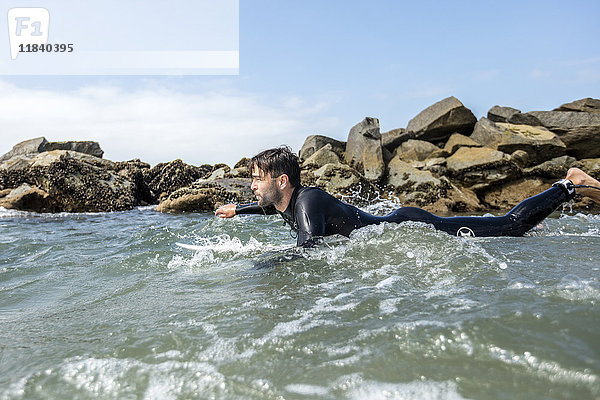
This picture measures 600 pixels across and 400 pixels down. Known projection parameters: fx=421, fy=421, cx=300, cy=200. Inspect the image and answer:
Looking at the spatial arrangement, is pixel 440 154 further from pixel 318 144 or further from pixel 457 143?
pixel 318 144

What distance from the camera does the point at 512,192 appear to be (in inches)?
556

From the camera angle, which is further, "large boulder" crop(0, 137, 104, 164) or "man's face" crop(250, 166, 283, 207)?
"large boulder" crop(0, 137, 104, 164)

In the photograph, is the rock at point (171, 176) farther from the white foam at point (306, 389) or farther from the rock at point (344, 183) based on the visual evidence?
the white foam at point (306, 389)

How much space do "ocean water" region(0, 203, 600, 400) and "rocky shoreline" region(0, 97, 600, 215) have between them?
875 centimetres

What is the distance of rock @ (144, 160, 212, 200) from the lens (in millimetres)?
16891

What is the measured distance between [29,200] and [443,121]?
15167 mm

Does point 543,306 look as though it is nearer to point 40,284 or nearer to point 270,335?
point 270,335

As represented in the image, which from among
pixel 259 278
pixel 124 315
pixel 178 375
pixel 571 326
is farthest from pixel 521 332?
pixel 124 315

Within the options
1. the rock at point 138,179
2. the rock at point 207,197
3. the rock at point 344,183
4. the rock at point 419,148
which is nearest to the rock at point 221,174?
the rock at point 207,197

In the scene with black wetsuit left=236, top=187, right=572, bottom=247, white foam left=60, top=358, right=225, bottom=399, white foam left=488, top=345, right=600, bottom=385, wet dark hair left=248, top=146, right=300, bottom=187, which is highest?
wet dark hair left=248, top=146, right=300, bottom=187

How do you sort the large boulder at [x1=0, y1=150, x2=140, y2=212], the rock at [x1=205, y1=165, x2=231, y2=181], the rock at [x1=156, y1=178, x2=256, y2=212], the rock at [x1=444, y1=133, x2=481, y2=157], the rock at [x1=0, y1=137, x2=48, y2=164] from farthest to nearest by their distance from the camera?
the rock at [x1=0, y1=137, x2=48, y2=164], the rock at [x1=444, y1=133, x2=481, y2=157], the rock at [x1=205, y1=165, x2=231, y2=181], the large boulder at [x1=0, y1=150, x2=140, y2=212], the rock at [x1=156, y1=178, x2=256, y2=212]

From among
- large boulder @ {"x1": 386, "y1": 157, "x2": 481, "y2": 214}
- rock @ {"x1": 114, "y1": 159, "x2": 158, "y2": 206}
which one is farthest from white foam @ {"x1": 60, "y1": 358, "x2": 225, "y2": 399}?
rock @ {"x1": 114, "y1": 159, "x2": 158, "y2": 206}

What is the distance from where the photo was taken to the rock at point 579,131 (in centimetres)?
1639

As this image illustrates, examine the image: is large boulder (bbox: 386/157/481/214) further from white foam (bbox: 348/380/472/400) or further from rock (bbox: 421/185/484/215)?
white foam (bbox: 348/380/472/400)
